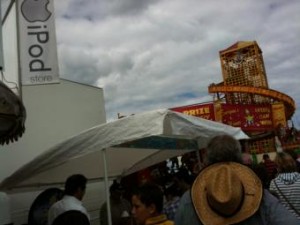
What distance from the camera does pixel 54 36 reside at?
757 centimetres

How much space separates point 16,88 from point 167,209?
305cm

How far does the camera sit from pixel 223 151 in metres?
2.88

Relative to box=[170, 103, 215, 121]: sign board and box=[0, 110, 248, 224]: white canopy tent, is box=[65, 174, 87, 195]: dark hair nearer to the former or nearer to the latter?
box=[0, 110, 248, 224]: white canopy tent

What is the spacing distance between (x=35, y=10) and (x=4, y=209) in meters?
3.19

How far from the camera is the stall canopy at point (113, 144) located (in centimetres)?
551

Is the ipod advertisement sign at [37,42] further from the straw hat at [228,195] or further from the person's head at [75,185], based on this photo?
the straw hat at [228,195]

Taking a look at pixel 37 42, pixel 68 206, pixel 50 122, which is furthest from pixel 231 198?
pixel 50 122

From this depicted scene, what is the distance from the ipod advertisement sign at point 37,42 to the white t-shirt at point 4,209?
5.67ft

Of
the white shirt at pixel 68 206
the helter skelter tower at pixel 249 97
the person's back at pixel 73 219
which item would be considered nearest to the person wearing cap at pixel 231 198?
the person's back at pixel 73 219

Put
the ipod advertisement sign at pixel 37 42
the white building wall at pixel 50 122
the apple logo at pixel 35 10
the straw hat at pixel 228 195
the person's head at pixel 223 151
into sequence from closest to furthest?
1. the straw hat at pixel 228 195
2. the person's head at pixel 223 151
3. the ipod advertisement sign at pixel 37 42
4. the apple logo at pixel 35 10
5. the white building wall at pixel 50 122

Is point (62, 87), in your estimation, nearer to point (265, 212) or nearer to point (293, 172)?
point (293, 172)

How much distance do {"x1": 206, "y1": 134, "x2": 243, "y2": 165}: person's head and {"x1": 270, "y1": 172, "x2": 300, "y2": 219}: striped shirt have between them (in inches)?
81.0

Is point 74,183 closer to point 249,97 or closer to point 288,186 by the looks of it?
point 288,186

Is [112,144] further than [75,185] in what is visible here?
No
